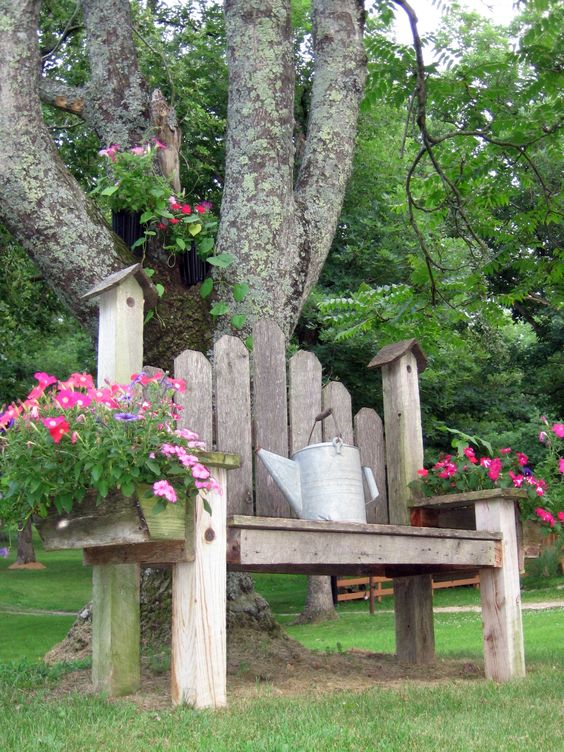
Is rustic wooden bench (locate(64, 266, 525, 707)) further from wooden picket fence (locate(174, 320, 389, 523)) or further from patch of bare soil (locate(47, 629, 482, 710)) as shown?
patch of bare soil (locate(47, 629, 482, 710))

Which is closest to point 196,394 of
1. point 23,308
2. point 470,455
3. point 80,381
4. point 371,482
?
point 80,381

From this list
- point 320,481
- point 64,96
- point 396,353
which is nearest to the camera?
point 320,481

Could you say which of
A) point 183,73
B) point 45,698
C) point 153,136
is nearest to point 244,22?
point 153,136

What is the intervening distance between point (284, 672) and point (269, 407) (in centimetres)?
155

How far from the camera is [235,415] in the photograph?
4637mm

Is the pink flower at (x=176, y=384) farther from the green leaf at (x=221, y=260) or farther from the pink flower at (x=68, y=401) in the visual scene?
the green leaf at (x=221, y=260)

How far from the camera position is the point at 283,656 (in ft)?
17.7

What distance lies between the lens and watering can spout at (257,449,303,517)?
4.46m

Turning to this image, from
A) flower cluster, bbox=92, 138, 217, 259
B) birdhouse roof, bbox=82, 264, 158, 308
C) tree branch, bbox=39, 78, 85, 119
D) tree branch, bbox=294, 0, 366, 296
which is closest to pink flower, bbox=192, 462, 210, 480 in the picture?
birdhouse roof, bbox=82, 264, 158, 308

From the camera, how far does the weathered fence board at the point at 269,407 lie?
477 centimetres

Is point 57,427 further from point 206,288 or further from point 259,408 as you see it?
point 206,288

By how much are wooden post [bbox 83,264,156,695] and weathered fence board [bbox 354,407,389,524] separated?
1578mm

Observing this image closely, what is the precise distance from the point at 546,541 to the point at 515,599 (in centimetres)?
70

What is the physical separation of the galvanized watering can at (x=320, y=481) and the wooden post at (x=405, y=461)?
784 millimetres
